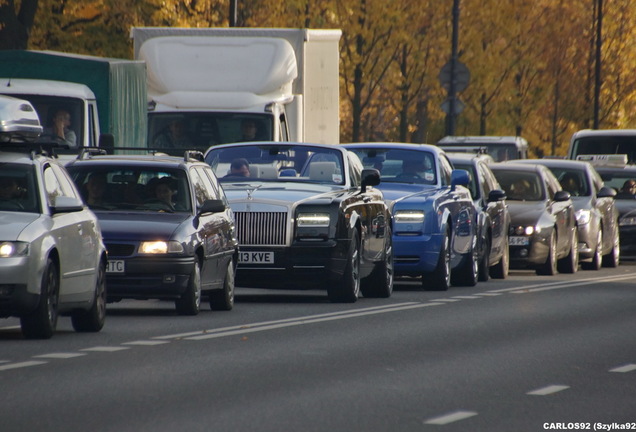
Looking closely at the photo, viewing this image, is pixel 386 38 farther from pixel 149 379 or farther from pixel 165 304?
pixel 149 379

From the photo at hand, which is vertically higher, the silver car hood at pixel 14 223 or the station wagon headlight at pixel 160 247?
the silver car hood at pixel 14 223

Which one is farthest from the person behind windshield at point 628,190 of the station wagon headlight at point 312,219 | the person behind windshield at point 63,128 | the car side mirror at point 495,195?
the station wagon headlight at point 312,219

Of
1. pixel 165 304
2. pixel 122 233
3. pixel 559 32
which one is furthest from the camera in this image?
pixel 559 32

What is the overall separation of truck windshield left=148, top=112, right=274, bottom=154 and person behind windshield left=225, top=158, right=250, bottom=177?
735 centimetres

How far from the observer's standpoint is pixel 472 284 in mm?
23406

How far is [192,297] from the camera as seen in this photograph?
1647 cm

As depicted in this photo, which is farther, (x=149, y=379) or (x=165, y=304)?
(x=165, y=304)

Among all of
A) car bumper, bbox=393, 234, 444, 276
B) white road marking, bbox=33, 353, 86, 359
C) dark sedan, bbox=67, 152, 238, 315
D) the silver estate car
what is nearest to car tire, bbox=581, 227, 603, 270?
car bumper, bbox=393, 234, 444, 276

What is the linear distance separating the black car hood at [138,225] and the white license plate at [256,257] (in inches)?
75.6

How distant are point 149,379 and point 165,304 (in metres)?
7.64

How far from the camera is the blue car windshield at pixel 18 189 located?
555 inches

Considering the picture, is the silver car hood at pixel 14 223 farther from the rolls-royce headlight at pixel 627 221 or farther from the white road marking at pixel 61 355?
the rolls-royce headlight at pixel 627 221

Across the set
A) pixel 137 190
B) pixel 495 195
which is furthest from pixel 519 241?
pixel 137 190

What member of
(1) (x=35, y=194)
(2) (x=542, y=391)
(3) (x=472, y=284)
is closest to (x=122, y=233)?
(1) (x=35, y=194)
